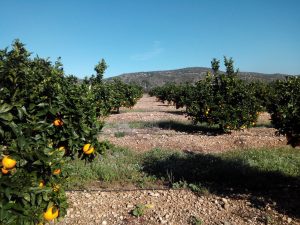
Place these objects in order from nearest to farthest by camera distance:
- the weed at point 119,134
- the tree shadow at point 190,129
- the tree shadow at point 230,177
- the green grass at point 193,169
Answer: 1. the tree shadow at point 230,177
2. the green grass at point 193,169
3. the weed at point 119,134
4. the tree shadow at point 190,129

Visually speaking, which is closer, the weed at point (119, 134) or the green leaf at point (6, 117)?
the green leaf at point (6, 117)

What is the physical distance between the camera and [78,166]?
27.1ft

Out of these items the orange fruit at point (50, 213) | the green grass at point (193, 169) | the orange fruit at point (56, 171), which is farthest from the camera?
the green grass at point (193, 169)

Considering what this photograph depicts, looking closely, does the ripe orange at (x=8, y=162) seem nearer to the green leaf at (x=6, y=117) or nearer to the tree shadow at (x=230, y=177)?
the green leaf at (x=6, y=117)

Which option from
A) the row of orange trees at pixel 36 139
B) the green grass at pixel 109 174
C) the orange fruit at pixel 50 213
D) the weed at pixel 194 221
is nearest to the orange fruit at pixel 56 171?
the row of orange trees at pixel 36 139

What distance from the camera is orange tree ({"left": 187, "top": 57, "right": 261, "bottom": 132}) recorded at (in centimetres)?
1391

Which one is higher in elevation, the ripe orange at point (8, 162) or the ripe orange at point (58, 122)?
the ripe orange at point (58, 122)

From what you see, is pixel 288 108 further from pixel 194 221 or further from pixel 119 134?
pixel 119 134

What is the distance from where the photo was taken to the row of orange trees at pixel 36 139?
306 cm

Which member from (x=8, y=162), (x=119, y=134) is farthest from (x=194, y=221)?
(x=119, y=134)

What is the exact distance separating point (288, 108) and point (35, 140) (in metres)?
4.45

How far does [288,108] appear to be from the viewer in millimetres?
5777

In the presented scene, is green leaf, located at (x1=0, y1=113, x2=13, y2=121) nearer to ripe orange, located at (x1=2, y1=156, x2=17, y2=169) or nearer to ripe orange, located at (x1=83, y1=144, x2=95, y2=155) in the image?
ripe orange, located at (x1=2, y1=156, x2=17, y2=169)

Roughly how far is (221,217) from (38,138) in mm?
3494
